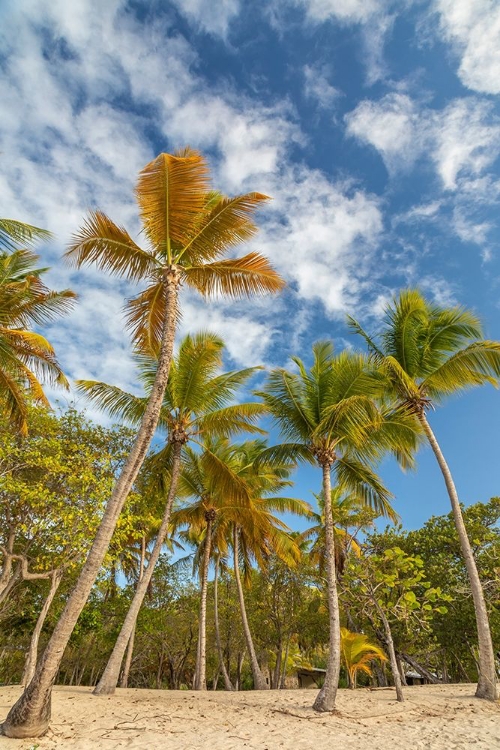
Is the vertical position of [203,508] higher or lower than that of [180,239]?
lower

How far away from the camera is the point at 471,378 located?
11.7m

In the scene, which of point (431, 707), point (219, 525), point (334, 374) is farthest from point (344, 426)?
point (219, 525)

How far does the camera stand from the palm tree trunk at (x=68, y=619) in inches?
229

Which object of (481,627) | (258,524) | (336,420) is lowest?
(481,627)

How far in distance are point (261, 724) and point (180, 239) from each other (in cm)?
917

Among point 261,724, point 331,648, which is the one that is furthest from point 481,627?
point 261,724

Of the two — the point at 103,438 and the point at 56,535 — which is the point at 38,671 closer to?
the point at 56,535

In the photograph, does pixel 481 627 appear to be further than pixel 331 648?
Yes

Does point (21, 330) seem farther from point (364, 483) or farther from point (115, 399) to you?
point (364, 483)

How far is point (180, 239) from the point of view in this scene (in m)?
8.66

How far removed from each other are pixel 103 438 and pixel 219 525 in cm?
760

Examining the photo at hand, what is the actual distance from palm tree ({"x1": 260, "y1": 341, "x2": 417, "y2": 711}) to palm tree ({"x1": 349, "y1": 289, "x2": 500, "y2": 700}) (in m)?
0.73

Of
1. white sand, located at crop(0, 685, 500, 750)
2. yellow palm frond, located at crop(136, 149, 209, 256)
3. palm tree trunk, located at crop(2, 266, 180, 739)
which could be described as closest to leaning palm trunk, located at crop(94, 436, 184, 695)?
white sand, located at crop(0, 685, 500, 750)

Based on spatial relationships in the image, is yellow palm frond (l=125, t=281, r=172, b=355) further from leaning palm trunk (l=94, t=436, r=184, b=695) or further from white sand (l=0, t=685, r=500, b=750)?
white sand (l=0, t=685, r=500, b=750)
